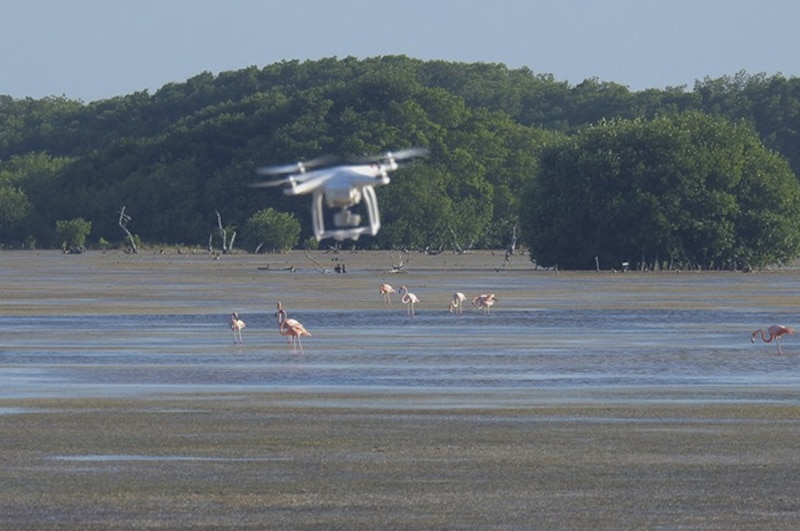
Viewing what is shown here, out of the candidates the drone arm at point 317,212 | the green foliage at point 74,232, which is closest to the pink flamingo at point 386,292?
the drone arm at point 317,212

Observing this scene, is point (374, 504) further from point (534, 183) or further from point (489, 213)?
point (489, 213)

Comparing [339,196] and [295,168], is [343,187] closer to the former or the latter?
[339,196]

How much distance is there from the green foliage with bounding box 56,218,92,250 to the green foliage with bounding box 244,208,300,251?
985 inches

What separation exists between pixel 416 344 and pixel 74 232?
147712mm

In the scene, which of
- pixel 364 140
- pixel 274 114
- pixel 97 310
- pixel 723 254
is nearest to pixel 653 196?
A: pixel 723 254

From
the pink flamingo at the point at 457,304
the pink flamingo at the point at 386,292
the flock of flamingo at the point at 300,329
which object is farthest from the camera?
the pink flamingo at the point at 386,292

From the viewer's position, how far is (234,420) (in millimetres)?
26859

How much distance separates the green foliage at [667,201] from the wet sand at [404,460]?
3081 inches

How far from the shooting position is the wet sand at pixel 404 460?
59.6ft

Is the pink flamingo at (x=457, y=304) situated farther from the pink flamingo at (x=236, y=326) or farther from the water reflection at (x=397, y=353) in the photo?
the pink flamingo at (x=236, y=326)

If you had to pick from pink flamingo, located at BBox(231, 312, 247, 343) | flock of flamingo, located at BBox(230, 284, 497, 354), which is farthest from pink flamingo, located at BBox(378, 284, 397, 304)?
pink flamingo, located at BBox(231, 312, 247, 343)

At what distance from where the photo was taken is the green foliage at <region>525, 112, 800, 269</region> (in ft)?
360

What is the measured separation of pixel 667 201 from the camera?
361ft

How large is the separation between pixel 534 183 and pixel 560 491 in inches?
3906
